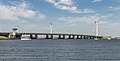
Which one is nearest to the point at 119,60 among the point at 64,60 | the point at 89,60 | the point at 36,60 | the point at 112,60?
the point at 112,60

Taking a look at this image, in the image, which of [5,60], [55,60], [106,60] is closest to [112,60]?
[106,60]

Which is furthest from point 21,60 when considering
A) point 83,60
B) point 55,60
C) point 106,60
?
point 106,60

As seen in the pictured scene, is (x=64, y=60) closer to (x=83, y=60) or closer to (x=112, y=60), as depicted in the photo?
(x=83, y=60)

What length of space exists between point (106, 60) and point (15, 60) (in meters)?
24.0

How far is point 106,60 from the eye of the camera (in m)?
88.8

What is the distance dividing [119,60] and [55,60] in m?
16.8

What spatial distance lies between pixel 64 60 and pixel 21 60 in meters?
11.4

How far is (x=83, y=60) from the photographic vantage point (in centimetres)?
8806

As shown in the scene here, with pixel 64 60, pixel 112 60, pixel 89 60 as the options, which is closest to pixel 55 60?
pixel 64 60

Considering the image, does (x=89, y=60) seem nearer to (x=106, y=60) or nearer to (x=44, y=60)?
(x=106, y=60)

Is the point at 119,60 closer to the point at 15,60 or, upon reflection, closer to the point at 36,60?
the point at 36,60

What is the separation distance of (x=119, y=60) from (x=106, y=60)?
133 inches

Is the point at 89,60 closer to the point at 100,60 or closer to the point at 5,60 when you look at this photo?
the point at 100,60

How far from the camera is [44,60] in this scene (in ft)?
289
